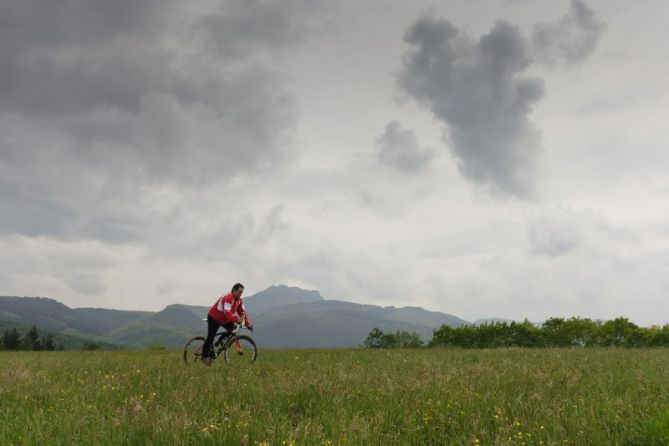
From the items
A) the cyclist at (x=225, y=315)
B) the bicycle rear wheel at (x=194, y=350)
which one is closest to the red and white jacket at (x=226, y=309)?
the cyclist at (x=225, y=315)

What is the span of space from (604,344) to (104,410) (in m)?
33.0

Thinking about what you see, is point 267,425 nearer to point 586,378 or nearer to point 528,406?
point 528,406

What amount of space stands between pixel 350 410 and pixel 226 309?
409 inches

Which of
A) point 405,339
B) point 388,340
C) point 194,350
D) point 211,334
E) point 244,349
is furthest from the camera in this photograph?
point 405,339

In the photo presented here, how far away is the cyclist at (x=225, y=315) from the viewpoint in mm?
16156

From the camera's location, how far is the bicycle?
54.0ft

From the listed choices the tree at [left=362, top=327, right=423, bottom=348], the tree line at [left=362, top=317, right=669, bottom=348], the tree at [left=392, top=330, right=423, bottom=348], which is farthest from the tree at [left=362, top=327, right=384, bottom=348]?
the tree line at [left=362, top=317, right=669, bottom=348]

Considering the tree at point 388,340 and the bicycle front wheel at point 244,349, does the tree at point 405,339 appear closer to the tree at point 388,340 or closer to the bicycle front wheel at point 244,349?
the tree at point 388,340

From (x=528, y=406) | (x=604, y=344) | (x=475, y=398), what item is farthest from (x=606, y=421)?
(x=604, y=344)

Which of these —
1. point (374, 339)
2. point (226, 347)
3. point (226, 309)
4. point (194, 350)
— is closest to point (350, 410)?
point (226, 309)

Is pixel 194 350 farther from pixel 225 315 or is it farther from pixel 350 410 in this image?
pixel 350 410

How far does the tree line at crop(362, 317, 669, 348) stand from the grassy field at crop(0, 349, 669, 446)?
77.9 feet

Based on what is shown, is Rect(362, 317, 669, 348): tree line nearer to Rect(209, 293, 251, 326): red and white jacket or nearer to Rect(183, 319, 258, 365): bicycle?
Rect(183, 319, 258, 365): bicycle

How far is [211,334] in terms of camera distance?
16.4 meters
